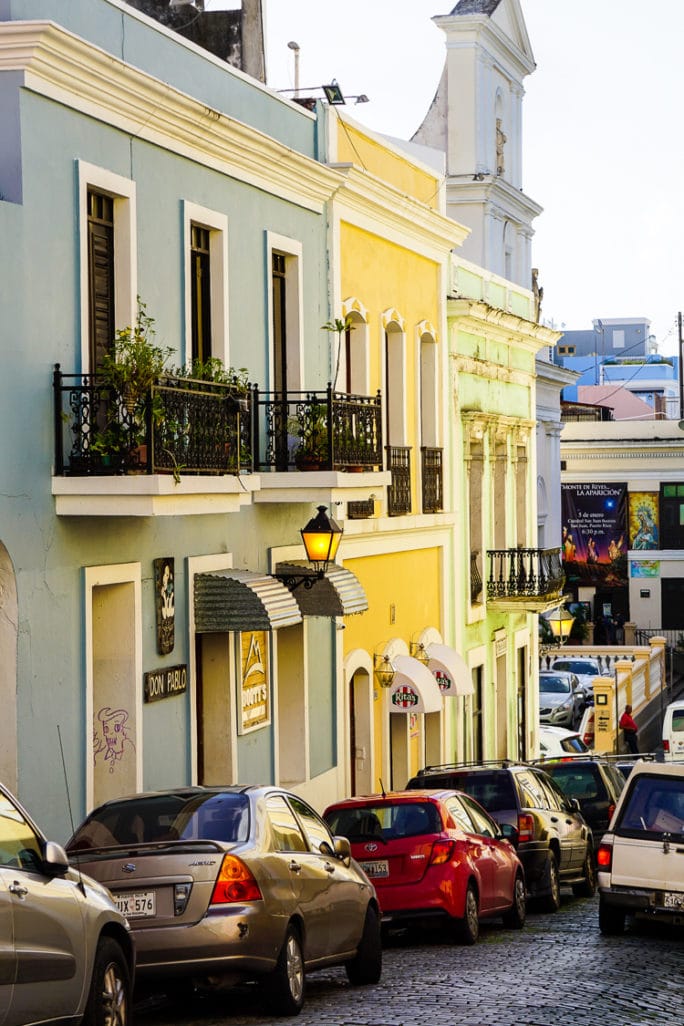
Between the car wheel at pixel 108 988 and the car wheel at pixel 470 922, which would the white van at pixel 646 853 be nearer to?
the car wheel at pixel 470 922

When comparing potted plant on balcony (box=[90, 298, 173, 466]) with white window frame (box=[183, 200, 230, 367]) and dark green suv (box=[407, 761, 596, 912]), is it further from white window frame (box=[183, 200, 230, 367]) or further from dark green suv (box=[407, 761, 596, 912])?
dark green suv (box=[407, 761, 596, 912])

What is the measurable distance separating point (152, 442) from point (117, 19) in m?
3.98

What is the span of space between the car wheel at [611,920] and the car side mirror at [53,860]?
839 cm

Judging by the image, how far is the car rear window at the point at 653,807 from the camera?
16.0 meters

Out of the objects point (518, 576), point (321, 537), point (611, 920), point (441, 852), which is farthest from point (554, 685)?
point (441, 852)

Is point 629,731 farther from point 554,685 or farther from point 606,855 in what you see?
point 606,855

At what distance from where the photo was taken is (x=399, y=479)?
991 inches

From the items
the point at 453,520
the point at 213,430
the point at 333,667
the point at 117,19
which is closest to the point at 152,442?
the point at 213,430

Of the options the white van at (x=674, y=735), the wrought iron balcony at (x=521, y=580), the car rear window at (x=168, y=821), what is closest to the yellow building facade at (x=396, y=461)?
→ the wrought iron balcony at (x=521, y=580)

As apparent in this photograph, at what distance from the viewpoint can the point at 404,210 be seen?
985 inches

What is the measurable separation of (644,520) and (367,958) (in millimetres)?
54216

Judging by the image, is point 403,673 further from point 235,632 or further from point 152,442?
point 152,442

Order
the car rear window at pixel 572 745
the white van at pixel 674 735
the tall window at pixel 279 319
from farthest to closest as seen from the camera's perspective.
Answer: the car rear window at pixel 572 745
the white van at pixel 674 735
the tall window at pixel 279 319

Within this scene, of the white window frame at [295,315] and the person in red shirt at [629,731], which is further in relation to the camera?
the person in red shirt at [629,731]
